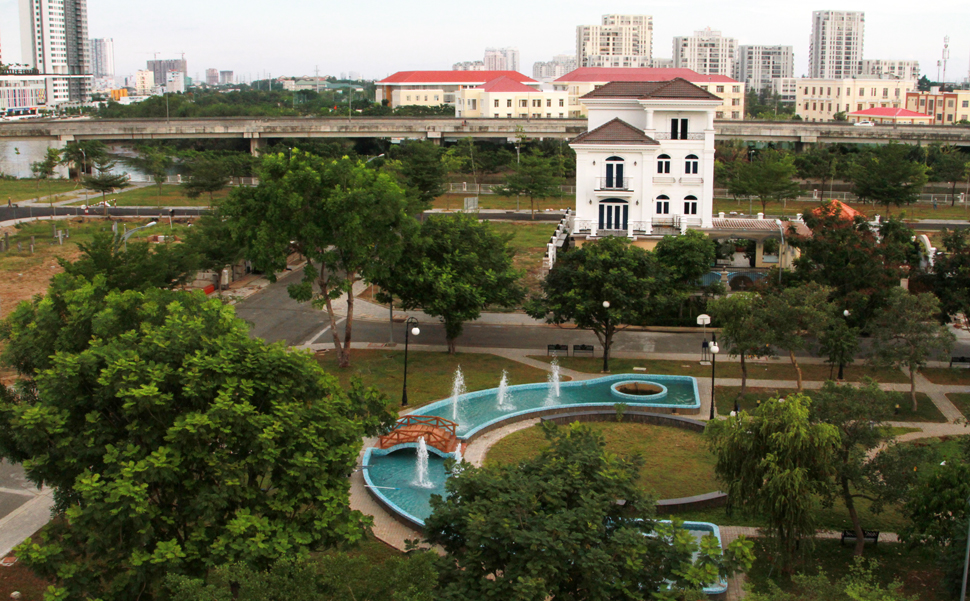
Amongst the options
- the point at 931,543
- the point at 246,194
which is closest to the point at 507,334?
the point at 246,194

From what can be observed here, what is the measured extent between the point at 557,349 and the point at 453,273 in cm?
569

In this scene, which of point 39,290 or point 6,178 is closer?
point 39,290

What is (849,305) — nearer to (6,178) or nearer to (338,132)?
(338,132)

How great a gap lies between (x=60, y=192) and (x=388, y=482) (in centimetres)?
7071

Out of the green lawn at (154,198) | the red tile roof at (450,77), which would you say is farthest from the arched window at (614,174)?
the red tile roof at (450,77)

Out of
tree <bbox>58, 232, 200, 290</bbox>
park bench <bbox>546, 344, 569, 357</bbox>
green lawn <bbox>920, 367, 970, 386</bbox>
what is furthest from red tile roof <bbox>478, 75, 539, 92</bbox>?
tree <bbox>58, 232, 200, 290</bbox>

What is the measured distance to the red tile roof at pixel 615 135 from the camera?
5184 centimetres

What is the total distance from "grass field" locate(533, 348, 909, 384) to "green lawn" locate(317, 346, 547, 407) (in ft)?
7.68

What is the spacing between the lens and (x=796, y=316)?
3148 centimetres

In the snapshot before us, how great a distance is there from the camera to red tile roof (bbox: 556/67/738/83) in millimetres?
128550

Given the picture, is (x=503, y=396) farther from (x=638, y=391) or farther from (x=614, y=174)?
(x=614, y=174)

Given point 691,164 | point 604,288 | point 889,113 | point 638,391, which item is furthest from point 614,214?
point 889,113

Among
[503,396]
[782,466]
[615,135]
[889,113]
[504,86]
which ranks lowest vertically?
[503,396]

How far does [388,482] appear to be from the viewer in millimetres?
26906
